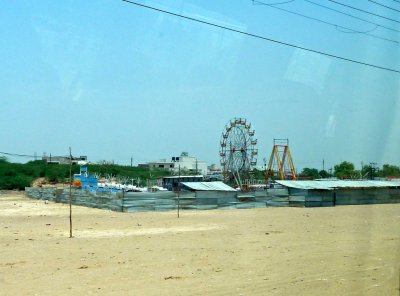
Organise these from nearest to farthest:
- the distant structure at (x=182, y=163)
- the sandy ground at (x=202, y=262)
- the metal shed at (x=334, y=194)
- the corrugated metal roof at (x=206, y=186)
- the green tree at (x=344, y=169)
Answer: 1. the sandy ground at (x=202, y=262)
2. the corrugated metal roof at (x=206, y=186)
3. the metal shed at (x=334, y=194)
4. the green tree at (x=344, y=169)
5. the distant structure at (x=182, y=163)

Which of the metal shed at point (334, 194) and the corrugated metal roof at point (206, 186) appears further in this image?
the metal shed at point (334, 194)

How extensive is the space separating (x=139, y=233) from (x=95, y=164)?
98343mm

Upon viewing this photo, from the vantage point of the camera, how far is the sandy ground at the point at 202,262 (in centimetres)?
1001

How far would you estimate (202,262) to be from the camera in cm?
1355

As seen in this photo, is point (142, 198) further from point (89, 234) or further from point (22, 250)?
point (22, 250)

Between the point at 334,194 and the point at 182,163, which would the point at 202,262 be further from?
the point at 182,163

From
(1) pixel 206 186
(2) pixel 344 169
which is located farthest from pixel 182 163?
(1) pixel 206 186

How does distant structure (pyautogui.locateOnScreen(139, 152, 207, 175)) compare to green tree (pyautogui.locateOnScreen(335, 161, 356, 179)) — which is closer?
green tree (pyautogui.locateOnScreen(335, 161, 356, 179))

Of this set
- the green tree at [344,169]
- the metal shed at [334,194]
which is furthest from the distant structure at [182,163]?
the metal shed at [334,194]

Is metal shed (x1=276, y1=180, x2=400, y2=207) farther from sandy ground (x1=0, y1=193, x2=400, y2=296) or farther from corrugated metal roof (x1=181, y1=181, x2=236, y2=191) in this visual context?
sandy ground (x1=0, y1=193, x2=400, y2=296)

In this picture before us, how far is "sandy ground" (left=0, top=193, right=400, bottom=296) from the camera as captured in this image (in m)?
10.0

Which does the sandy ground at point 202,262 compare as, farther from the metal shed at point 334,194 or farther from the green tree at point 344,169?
the green tree at point 344,169

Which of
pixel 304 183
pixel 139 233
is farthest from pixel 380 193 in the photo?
pixel 139 233

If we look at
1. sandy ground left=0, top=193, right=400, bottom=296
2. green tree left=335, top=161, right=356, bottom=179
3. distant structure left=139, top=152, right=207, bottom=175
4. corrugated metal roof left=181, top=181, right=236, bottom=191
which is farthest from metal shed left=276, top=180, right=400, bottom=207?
distant structure left=139, top=152, right=207, bottom=175
